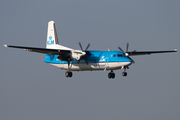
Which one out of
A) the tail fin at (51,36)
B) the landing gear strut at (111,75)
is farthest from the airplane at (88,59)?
the tail fin at (51,36)

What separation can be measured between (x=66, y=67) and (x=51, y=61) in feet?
9.74

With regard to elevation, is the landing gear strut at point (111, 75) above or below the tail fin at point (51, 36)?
below

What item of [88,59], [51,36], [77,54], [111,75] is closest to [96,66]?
[88,59]

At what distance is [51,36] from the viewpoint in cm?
5488

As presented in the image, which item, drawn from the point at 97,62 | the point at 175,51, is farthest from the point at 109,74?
the point at 175,51

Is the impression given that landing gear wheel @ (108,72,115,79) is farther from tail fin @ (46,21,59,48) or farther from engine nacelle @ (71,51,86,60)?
tail fin @ (46,21,59,48)

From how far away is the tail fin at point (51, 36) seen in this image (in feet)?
178

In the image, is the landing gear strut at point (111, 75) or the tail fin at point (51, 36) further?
the tail fin at point (51, 36)

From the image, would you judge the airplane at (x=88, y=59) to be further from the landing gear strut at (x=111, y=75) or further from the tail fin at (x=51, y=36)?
the tail fin at (x=51, y=36)

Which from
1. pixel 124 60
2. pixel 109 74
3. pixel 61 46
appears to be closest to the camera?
pixel 124 60

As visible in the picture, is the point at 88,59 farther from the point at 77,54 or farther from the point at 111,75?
the point at 111,75

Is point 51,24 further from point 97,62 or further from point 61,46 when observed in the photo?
point 97,62

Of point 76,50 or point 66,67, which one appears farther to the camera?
point 66,67

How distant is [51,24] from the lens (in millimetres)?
55594
